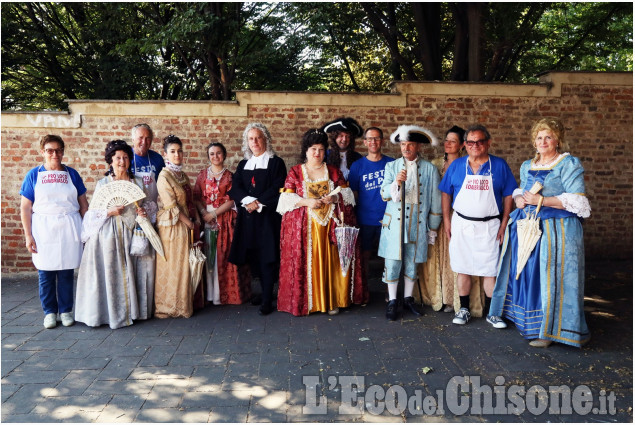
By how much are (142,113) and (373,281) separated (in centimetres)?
406

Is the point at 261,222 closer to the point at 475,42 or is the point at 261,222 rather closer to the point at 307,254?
the point at 307,254

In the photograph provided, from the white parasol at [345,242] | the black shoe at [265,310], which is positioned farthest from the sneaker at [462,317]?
the black shoe at [265,310]

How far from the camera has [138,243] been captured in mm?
5070

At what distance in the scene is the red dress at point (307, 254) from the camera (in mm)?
5328

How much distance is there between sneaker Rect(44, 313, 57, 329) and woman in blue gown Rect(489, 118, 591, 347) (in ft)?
15.1

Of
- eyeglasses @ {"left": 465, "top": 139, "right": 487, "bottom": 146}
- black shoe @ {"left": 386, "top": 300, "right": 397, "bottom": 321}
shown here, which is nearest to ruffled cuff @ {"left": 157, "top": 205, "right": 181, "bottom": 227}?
black shoe @ {"left": 386, "top": 300, "right": 397, "bottom": 321}

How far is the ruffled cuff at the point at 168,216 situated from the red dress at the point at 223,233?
1.89 ft

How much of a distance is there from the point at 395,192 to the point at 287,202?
115cm

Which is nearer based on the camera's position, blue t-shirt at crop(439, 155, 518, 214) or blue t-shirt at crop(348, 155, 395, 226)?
blue t-shirt at crop(439, 155, 518, 214)

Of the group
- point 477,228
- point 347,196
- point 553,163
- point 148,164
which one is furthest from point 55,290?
point 553,163

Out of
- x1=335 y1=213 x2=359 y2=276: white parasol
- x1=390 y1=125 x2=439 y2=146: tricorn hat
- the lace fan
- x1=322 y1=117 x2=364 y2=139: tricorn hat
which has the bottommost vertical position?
x1=335 y1=213 x2=359 y2=276: white parasol

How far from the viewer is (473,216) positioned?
4938mm

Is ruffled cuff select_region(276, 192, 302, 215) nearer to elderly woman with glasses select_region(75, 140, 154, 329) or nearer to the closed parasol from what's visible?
the closed parasol

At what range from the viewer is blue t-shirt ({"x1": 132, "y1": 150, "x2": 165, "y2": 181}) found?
5391 mm
